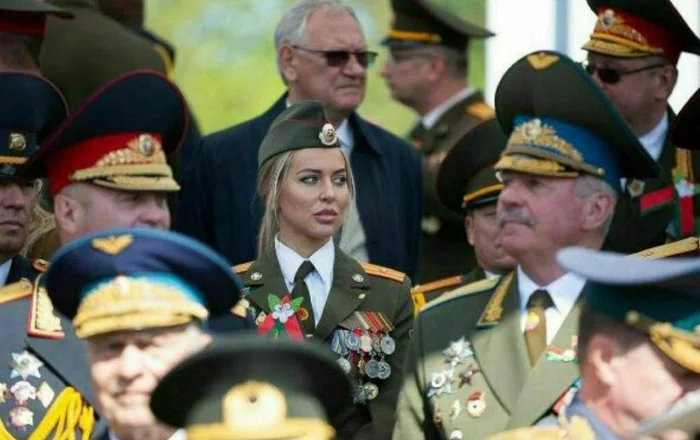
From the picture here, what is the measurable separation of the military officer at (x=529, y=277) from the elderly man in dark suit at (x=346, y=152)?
7.22 ft

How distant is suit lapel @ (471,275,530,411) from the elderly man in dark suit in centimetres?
237

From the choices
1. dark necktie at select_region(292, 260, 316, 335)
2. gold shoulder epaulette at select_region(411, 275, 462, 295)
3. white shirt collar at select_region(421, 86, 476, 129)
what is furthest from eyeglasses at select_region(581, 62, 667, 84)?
white shirt collar at select_region(421, 86, 476, 129)

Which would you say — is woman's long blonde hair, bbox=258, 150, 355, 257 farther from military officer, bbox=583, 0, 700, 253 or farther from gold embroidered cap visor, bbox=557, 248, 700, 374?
gold embroidered cap visor, bbox=557, 248, 700, 374

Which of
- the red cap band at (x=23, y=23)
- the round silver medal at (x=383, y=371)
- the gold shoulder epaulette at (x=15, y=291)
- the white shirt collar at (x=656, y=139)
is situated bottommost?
the round silver medal at (x=383, y=371)

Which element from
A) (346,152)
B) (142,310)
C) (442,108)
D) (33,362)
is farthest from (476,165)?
(142,310)

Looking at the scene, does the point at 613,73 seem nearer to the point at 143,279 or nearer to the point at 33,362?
the point at 33,362

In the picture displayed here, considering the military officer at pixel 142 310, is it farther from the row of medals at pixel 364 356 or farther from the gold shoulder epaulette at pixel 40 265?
the row of medals at pixel 364 356

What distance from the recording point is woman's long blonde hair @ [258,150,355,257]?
8633 millimetres

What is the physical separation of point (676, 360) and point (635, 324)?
0.13 metres

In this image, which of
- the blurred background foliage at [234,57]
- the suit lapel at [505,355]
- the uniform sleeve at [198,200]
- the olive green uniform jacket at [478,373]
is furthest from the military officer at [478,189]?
the blurred background foliage at [234,57]

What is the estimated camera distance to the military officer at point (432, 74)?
38.9 feet

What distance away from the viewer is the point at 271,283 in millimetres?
8406

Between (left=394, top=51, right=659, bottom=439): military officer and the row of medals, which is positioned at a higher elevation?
(left=394, top=51, right=659, bottom=439): military officer

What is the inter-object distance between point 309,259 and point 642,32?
1.91 metres
